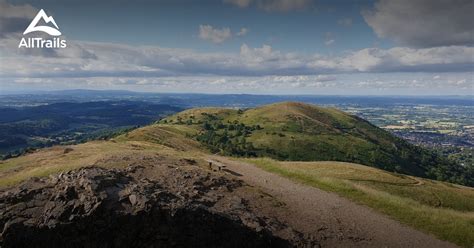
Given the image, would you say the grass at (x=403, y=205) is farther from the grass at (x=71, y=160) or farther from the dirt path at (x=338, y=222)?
the grass at (x=71, y=160)

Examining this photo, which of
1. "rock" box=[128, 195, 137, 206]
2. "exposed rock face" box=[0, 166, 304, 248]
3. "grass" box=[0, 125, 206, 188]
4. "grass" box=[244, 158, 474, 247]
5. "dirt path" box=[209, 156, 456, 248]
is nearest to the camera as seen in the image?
"exposed rock face" box=[0, 166, 304, 248]

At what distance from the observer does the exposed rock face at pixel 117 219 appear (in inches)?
907

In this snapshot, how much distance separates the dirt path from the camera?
84.0ft

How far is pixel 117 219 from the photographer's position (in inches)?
942

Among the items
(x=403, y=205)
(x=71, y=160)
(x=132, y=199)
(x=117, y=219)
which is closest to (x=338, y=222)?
(x=403, y=205)

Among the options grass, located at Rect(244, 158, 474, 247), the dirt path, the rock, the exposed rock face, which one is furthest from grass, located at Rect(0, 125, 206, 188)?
grass, located at Rect(244, 158, 474, 247)

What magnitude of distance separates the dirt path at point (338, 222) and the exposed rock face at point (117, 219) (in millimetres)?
2691

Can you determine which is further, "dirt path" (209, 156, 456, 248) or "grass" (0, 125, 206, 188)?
"grass" (0, 125, 206, 188)

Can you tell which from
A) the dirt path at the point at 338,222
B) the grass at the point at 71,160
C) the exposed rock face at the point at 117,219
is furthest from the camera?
the grass at the point at 71,160

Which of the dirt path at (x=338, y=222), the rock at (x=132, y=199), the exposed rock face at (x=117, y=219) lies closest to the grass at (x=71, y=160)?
the exposed rock face at (x=117, y=219)

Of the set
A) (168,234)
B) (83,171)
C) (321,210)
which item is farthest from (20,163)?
(321,210)

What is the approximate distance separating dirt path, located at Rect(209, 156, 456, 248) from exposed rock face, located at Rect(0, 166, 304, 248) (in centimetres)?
269

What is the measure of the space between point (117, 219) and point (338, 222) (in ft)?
51.2

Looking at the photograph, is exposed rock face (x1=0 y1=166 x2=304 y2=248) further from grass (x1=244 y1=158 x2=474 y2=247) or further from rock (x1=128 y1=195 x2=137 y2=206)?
grass (x1=244 y1=158 x2=474 y2=247)
